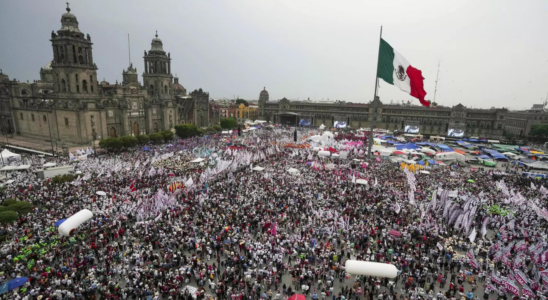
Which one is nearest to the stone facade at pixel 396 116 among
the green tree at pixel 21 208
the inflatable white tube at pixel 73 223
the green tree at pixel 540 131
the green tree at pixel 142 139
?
the green tree at pixel 540 131

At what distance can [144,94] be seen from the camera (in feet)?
198

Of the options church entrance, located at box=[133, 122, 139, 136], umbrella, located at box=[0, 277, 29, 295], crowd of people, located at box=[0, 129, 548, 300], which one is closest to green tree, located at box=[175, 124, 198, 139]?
church entrance, located at box=[133, 122, 139, 136]

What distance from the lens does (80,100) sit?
46.4 meters

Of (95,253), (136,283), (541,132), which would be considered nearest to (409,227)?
(136,283)

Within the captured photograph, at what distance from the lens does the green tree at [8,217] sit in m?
16.6

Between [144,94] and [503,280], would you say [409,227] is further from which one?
[144,94]

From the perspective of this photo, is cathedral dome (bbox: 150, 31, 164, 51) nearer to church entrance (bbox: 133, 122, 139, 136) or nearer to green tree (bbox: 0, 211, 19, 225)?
church entrance (bbox: 133, 122, 139, 136)

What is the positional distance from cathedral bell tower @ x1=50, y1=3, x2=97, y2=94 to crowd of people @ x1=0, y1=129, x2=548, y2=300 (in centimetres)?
2571

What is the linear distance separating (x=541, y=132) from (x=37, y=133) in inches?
4331

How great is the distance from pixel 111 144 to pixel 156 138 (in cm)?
867

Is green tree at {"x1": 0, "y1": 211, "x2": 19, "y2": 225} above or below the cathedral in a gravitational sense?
below

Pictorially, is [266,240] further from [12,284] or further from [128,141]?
[128,141]

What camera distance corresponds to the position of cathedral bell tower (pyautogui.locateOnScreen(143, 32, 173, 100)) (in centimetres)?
6266

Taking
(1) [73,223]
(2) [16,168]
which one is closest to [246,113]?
(2) [16,168]
